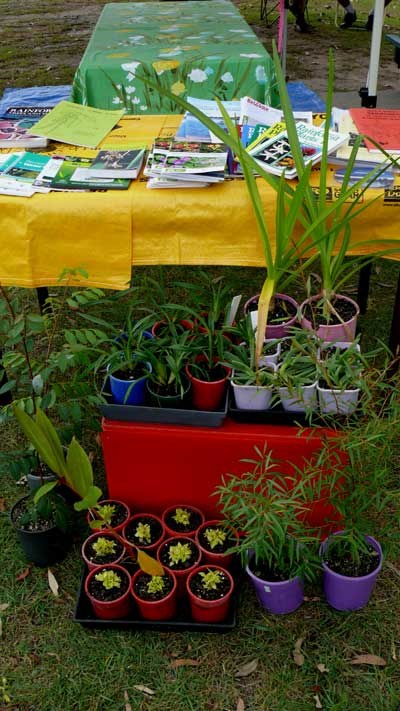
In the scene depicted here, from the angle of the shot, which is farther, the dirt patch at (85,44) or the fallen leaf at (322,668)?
the dirt patch at (85,44)

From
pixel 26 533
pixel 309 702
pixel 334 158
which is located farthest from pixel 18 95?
pixel 309 702

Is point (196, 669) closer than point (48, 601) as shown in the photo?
Yes

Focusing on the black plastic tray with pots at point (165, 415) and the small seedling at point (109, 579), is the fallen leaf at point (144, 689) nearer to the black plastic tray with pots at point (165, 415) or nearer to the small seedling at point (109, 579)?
the small seedling at point (109, 579)

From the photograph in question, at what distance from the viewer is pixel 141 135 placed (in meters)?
2.11

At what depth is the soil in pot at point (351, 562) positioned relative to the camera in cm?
155

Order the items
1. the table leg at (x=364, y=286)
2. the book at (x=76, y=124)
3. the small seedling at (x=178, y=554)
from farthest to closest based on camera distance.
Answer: the table leg at (x=364, y=286)
the book at (x=76, y=124)
the small seedling at (x=178, y=554)

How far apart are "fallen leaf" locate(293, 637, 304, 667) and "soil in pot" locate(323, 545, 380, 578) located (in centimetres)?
19

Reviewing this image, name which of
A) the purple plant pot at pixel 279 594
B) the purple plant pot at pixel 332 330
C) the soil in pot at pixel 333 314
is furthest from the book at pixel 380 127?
the purple plant pot at pixel 279 594

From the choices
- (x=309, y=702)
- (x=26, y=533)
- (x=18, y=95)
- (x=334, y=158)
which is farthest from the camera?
(x=18, y=95)

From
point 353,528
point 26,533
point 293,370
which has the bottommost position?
point 26,533

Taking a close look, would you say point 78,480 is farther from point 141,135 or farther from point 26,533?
point 141,135

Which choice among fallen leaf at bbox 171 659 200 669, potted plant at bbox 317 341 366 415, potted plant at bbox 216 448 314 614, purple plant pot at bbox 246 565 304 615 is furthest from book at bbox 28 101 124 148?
fallen leaf at bbox 171 659 200 669

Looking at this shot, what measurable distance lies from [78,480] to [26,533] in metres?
0.27

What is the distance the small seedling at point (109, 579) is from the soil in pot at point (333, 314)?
31.1 inches
